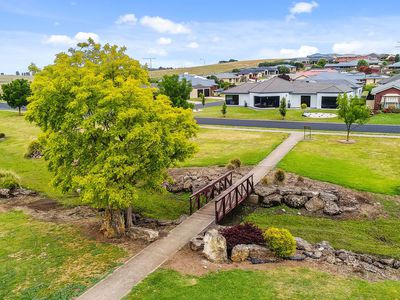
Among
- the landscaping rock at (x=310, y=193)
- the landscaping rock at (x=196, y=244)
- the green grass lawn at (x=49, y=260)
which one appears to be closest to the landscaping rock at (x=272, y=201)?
the landscaping rock at (x=310, y=193)

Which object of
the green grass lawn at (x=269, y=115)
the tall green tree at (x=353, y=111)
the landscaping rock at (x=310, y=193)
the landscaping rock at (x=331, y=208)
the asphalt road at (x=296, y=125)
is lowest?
the landscaping rock at (x=331, y=208)

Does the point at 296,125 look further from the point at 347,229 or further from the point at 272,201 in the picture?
the point at 347,229

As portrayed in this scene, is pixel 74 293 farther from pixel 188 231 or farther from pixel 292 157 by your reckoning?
pixel 292 157

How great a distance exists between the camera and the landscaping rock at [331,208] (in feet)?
69.8

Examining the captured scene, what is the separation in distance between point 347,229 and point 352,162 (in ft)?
39.8

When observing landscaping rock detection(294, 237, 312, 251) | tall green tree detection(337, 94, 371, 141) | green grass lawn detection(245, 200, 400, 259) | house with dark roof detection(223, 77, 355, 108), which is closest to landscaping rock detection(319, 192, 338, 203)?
green grass lawn detection(245, 200, 400, 259)

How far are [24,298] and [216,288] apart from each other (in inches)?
260

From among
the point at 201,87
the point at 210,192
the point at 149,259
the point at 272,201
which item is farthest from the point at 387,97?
the point at 149,259

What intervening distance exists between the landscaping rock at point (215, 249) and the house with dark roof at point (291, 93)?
5118cm

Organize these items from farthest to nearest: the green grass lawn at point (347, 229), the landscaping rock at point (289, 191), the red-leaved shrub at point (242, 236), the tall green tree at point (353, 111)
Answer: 1. the tall green tree at point (353, 111)
2. the landscaping rock at point (289, 191)
3. the green grass lawn at point (347, 229)
4. the red-leaved shrub at point (242, 236)

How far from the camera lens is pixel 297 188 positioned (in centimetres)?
2384

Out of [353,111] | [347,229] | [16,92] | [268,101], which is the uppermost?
[16,92]

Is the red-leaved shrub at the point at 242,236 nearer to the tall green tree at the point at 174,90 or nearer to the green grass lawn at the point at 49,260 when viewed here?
the green grass lawn at the point at 49,260

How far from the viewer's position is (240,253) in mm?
14945
